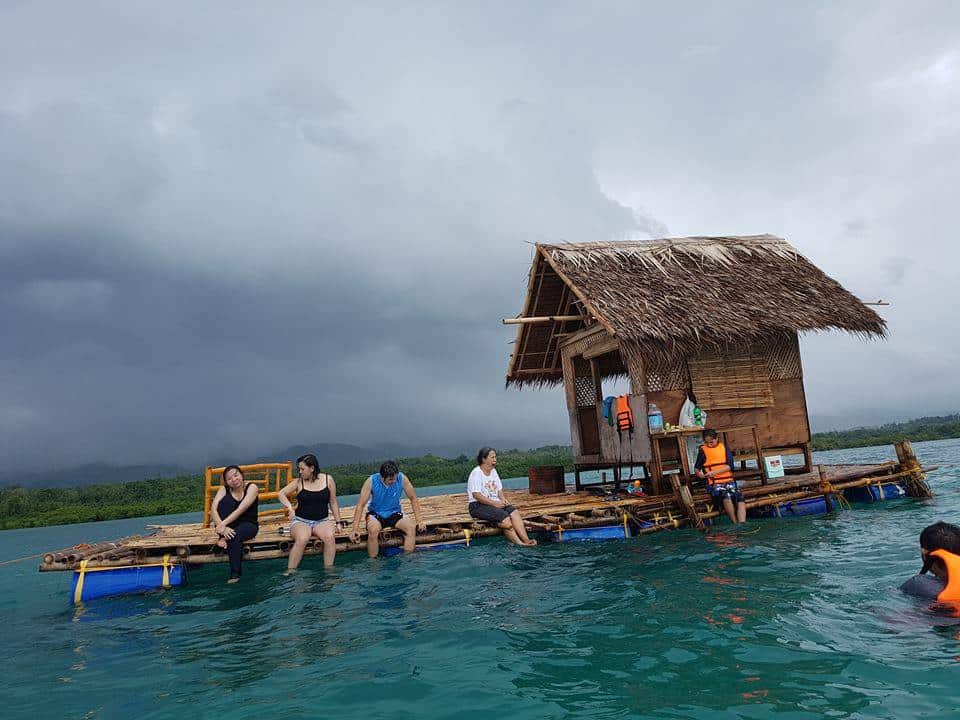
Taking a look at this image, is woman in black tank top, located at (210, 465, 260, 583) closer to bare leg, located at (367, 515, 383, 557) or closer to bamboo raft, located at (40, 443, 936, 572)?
bamboo raft, located at (40, 443, 936, 572)

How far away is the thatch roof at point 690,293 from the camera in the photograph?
11.6 m

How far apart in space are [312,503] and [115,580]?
9.96 feet

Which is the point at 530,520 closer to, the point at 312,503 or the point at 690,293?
A: the point at 312,503

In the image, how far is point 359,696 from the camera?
4301 millimetres

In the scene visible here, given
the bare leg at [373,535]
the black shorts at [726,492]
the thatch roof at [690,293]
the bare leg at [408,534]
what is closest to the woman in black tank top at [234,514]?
the bare leg at [373,535]

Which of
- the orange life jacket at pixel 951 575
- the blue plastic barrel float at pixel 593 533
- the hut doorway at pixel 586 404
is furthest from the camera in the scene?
the hut doorway at pixel 586 404

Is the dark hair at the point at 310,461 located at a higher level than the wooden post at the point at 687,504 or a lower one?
higher

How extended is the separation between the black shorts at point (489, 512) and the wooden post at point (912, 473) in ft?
30.5

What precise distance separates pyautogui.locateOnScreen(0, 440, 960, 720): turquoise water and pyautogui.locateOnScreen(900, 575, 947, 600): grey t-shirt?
0.44 feet

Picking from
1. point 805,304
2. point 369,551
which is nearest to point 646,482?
point 805,304

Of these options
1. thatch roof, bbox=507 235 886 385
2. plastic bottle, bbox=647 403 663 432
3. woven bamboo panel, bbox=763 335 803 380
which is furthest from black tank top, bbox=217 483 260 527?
woven bamboo panel, bbox=763 335 803 380

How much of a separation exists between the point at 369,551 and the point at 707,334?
740cm

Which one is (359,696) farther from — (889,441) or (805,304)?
(889,441)

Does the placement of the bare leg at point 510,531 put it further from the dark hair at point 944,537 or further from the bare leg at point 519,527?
the dark hair at point 944,537
